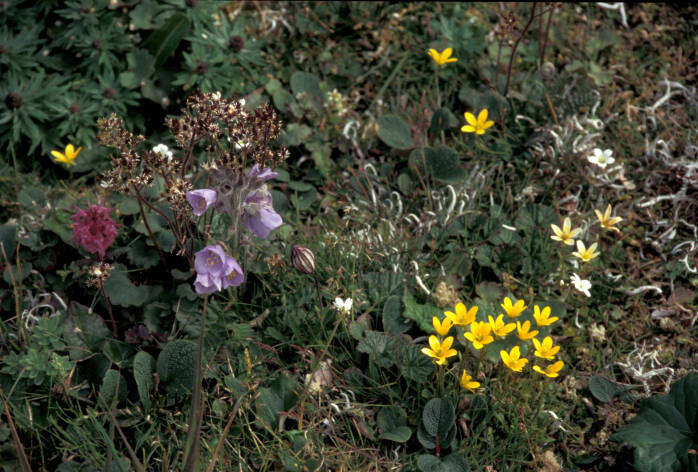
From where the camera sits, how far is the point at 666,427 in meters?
1.87

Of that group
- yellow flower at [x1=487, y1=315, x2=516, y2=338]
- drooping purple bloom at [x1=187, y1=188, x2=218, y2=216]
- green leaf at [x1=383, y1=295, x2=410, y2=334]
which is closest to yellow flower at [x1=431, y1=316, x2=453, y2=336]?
yellow flower at [x1=487, y1=315, x2=516, y2=338]

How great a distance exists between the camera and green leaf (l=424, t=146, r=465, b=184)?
2.69 meters

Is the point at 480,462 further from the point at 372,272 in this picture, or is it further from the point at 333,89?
the point at 333,89

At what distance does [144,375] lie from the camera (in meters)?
2.04

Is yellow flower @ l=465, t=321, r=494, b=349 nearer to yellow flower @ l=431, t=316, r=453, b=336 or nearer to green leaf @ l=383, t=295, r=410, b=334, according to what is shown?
yellow flower @ l=431, t=316, r=453, b=336

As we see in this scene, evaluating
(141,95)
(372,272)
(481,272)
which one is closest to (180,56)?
(141,95)

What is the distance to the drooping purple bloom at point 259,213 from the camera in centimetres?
186

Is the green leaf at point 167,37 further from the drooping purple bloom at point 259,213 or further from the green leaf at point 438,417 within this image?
→ the green leaf at point 438,417

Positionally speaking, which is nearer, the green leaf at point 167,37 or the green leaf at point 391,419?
the green leaf at point 391,419

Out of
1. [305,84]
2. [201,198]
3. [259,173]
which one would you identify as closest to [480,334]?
[259,173]

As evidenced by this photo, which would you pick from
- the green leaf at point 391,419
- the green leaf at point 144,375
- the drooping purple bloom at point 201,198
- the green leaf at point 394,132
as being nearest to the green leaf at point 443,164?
the green leaf at point 394,132

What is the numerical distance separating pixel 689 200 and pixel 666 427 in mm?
1189

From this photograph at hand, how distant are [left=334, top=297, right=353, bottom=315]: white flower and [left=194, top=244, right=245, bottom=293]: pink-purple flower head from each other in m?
0.40

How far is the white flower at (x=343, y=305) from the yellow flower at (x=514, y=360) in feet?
1.73
